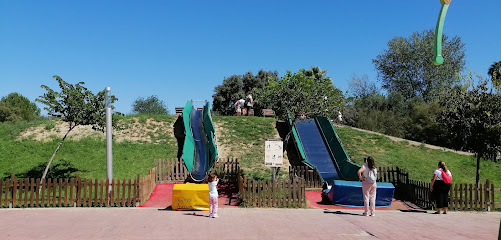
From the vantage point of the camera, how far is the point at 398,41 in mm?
53906

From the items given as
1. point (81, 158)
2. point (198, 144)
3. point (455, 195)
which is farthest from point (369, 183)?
point (81, 158)

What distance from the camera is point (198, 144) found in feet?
69.2

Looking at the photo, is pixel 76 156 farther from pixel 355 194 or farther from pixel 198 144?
pixel 355 194

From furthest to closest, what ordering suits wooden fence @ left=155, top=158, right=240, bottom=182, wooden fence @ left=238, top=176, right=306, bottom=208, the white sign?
Answer: wooden fence @ left=155, top=158, right=240, bottom=182, the white sign, wooden fence @ left=238, top=176, right=306, bottom=208

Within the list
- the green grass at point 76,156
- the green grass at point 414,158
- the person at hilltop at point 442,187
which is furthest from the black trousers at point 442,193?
the green grass at point 76,156

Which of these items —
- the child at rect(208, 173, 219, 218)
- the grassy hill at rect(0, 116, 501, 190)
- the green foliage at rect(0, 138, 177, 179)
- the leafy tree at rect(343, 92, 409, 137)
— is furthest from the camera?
the leafy tree at rect(343, 92, 409, 137)

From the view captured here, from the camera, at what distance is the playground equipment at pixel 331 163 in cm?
1351

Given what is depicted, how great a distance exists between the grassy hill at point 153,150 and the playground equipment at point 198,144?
1.64 meters

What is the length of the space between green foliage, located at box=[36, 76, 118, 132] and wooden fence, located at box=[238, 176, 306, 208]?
7438 millimetres

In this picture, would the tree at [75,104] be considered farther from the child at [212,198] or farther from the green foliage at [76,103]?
the child at [212,198]

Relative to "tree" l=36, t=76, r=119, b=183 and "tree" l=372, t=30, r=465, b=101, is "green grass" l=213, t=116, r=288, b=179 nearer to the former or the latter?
"tree" l=36, t=76, r=119, b=183

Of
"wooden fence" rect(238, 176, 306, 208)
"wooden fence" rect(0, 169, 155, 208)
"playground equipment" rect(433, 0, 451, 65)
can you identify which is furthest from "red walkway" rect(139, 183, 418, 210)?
"playground equipment" rect(433, 0, 451, 65)

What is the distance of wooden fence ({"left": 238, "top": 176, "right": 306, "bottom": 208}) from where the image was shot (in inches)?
511

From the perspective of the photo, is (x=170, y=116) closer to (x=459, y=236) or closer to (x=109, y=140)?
A: (x=109, y=140)
